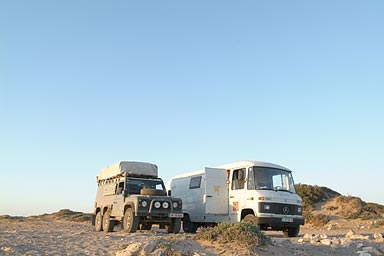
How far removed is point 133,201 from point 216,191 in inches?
151

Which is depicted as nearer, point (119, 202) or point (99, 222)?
point (119, 202)

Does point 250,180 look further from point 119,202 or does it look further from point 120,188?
point 120,188

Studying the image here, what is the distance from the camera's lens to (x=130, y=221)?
15.0m

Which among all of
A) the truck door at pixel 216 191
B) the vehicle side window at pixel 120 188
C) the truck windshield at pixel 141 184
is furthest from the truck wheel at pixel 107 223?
the truck door at pixel 216 191

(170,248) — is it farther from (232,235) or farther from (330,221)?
(330,221)

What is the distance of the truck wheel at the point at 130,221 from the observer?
14.8m

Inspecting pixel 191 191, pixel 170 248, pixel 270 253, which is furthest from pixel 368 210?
pixel 170 248

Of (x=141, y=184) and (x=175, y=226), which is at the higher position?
(x=141, y=184)

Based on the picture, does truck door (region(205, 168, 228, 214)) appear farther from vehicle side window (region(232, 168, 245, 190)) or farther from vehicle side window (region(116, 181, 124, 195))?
vehicle side window (region(116, 181, 124, 195))

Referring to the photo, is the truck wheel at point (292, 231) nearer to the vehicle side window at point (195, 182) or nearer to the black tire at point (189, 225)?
the vehicle side window at point (195, 182)

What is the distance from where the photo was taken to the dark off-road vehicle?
592 inches

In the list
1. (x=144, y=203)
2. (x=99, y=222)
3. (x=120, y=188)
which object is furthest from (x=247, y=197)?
(x=99, y=222)

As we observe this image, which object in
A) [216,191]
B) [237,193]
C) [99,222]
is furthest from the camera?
[99,222]

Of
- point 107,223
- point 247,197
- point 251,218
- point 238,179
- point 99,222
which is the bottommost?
point 107,223
